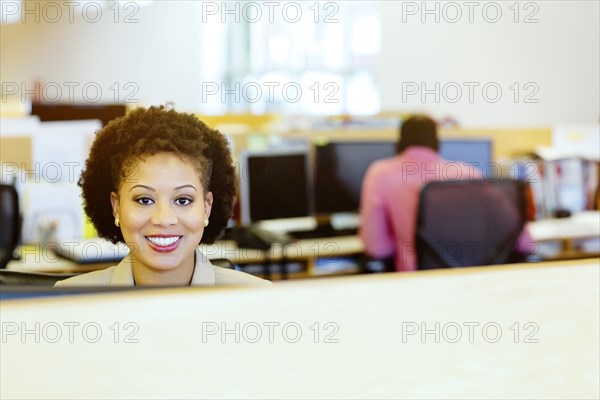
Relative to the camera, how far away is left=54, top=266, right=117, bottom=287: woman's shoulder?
390mm

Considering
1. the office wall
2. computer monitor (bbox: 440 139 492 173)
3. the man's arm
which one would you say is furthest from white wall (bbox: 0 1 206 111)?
computer monitor (bbox: 440 139 492 173)

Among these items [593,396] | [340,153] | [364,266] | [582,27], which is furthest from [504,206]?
[593,396]

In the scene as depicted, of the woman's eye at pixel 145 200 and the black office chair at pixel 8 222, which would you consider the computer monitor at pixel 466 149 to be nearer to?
the black office chair at pixel 8 222

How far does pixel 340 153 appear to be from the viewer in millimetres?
3207

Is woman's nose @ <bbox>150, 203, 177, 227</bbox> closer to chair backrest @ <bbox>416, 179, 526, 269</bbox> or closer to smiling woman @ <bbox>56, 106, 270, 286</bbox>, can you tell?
smiling woman @ <bbox>56, 106, 270, 286</bbox>

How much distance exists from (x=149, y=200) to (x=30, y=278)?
83mm

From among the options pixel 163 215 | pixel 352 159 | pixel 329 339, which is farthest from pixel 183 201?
pixel 352 159

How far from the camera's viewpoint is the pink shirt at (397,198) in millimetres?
2289

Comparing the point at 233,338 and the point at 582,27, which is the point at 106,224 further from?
the point at 582,27

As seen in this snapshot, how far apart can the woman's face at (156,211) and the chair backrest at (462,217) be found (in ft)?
5.66

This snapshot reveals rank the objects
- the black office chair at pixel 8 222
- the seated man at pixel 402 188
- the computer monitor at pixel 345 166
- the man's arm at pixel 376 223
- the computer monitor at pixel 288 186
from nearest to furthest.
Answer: the black office chair at pixel 8 222, the seated man at pixel 402 188, the man's arm at pixel 376 223, the computer monitor at pixel 288 186, the computer monitor at pixel 345 166

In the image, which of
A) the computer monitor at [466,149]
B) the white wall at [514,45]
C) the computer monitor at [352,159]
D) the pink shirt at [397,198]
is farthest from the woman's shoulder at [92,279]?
the computer monitor at [466,149]

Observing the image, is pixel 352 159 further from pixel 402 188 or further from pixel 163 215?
pixel 163 215

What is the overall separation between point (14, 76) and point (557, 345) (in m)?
0.39
